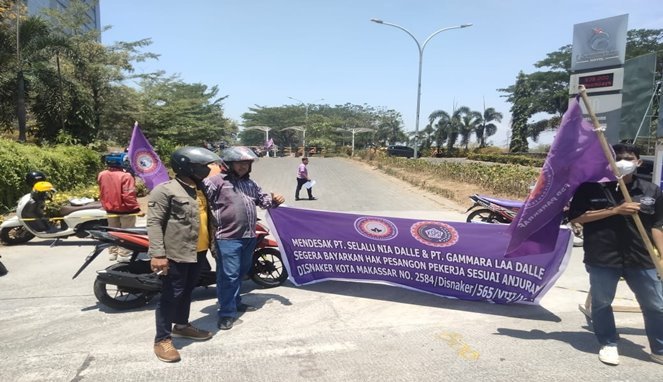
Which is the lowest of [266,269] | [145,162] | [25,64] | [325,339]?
[325,339]

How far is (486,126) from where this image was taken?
176ft

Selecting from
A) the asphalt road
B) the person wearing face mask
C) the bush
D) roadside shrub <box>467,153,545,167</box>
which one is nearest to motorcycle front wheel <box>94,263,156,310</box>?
the asphalt road

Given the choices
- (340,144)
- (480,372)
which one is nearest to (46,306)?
(480,372)

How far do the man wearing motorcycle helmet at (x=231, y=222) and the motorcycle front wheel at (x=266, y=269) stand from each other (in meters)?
0.96

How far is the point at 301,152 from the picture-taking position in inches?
1876

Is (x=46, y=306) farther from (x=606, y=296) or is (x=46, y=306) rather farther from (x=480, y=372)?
(x=606, y=296)

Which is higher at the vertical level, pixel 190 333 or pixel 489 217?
pixel 489 217

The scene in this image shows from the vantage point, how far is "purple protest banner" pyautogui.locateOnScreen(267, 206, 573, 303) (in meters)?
4.51

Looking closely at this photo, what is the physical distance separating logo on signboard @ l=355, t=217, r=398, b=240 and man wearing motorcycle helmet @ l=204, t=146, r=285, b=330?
1.24m

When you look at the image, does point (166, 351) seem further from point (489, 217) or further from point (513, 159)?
point (513, 159)

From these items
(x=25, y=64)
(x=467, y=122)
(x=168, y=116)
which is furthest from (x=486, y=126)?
(x=25, y=64)

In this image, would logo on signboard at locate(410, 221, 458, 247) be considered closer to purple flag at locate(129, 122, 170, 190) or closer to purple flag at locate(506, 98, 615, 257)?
purple flag at locate(506, 98, 615, 257)

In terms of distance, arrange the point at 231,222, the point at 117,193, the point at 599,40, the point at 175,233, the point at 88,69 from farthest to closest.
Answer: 1. the point at 88,69
2. the point at 599,40
3. the point at 117,193
4. the point at 231,222
5. the point at 175,233

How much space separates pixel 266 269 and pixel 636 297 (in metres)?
3.66
